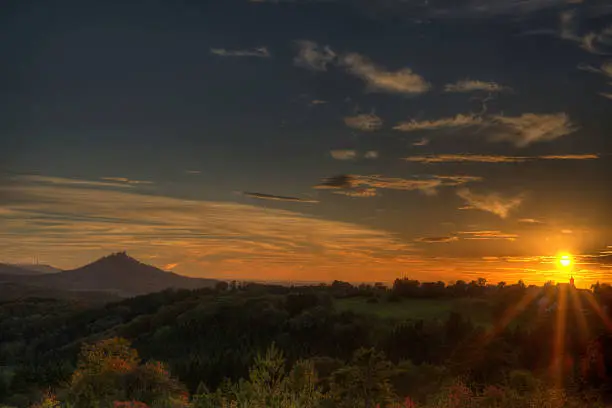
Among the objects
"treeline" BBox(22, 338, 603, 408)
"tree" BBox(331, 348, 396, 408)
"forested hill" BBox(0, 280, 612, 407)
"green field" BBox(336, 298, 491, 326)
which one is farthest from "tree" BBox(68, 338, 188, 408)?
"green field" BBox(336, 298, 491, 326)

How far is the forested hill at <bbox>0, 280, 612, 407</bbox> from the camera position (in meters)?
63.0

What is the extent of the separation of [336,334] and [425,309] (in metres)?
16.1

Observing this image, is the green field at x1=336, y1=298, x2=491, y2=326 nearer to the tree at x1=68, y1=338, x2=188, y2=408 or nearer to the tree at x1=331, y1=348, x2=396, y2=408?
the tree at x1=68, y1=338, x2=188, y2=408

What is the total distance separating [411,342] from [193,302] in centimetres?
8702

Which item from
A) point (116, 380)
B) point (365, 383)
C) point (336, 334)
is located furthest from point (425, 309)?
point (365, 383)

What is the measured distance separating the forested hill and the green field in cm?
35

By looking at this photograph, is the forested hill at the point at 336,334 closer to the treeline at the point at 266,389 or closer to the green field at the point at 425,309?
the green field at the point at 425,309

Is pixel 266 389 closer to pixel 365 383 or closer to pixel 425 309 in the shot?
pixel 365 383

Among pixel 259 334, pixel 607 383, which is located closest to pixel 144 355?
pixel 259 334

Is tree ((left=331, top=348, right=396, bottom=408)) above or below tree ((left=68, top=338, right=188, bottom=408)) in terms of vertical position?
above

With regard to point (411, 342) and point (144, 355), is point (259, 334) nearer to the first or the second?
point (144, 355)

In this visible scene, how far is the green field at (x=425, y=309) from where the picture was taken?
109062 millimetres

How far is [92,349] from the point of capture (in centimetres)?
2106

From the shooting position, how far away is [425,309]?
387 feet
